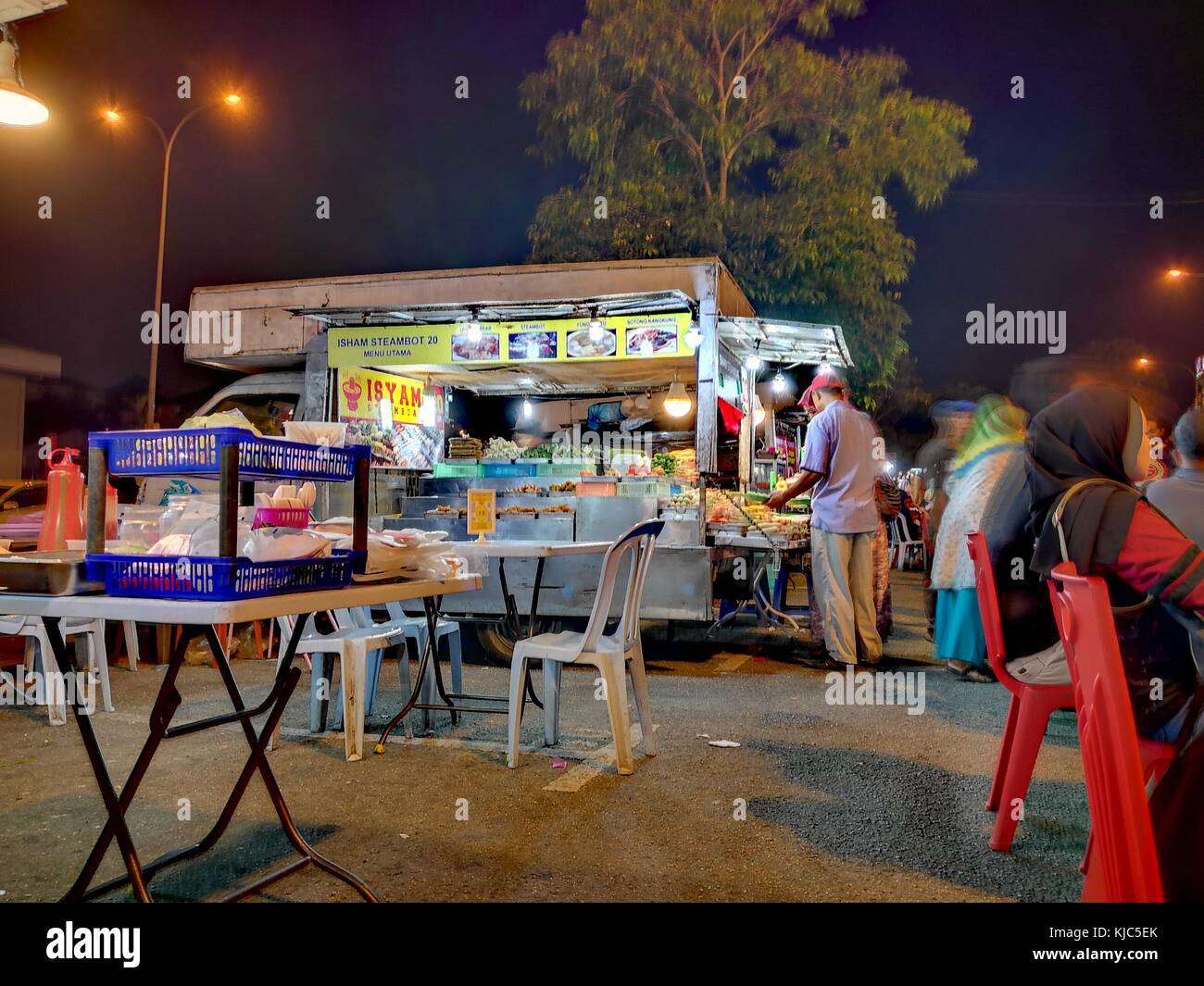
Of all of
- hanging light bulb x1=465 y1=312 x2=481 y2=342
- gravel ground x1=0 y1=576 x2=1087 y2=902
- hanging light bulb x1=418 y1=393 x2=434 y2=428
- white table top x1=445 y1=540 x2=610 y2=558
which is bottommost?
gravel ground x1=0 y1=576 x2=1087 y2=902

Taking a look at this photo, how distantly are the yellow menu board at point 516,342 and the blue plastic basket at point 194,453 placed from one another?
7775mm

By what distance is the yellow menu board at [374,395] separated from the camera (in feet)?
36.9

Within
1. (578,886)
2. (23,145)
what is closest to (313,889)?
(578,886)

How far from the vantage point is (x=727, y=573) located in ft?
30.0

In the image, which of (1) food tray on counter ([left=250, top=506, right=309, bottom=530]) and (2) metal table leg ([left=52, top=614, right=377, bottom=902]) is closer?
(2) metal table leg ([left=52, top=614, right=377, bottom=902])

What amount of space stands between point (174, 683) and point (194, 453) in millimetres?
870

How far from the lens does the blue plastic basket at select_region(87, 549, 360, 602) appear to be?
2.15 metres

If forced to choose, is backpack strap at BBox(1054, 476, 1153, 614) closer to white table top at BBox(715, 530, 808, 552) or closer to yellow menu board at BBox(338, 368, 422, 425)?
white table top at BBox(715, 530, 808, 552)

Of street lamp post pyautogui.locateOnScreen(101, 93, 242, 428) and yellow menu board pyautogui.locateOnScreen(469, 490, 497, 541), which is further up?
street lamp post pyautogui.locateOnScreen(101, 93, 242, 428)

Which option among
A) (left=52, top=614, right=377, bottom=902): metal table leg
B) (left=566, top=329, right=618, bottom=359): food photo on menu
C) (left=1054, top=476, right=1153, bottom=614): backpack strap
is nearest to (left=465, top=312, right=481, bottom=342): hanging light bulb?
(left=566, top=329, right=618, bottom=359): food photo on menu

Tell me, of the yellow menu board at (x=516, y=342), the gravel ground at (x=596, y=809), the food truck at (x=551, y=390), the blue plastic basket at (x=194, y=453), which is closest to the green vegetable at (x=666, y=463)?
the food truck at (x=551, y=390)

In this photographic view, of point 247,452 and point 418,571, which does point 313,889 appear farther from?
point 247,452

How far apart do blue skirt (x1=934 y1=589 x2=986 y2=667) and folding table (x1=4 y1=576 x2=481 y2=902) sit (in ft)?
15.0

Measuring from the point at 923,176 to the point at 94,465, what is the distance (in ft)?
68.6
